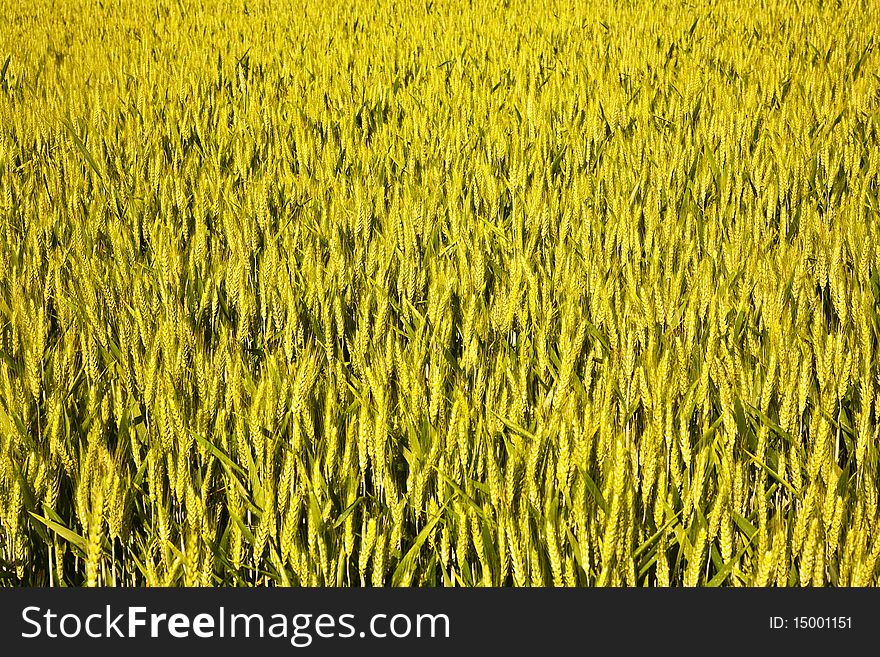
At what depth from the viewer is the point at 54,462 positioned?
1.07 m

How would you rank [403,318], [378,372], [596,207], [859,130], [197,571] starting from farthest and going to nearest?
[859,130], [596,207], [403,318], [378,372], [197,571]

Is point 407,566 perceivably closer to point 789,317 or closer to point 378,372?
point 378,372

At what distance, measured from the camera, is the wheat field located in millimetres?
969

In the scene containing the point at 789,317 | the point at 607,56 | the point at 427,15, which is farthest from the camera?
the point at 427,15

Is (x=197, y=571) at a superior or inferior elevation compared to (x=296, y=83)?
inferior

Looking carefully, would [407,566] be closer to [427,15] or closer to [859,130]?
[859,130]

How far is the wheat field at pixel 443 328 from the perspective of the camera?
969mm

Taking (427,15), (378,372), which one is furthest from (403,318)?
(427,15)

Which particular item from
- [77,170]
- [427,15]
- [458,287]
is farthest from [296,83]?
[458,287]

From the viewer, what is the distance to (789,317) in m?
1.35

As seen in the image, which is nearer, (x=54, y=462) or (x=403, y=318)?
(x=54, y=462)

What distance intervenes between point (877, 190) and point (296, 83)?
1997mm

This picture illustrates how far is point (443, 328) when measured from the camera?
54.9 inches

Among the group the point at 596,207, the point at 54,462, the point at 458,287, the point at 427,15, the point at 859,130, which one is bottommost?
the point at 54,462
